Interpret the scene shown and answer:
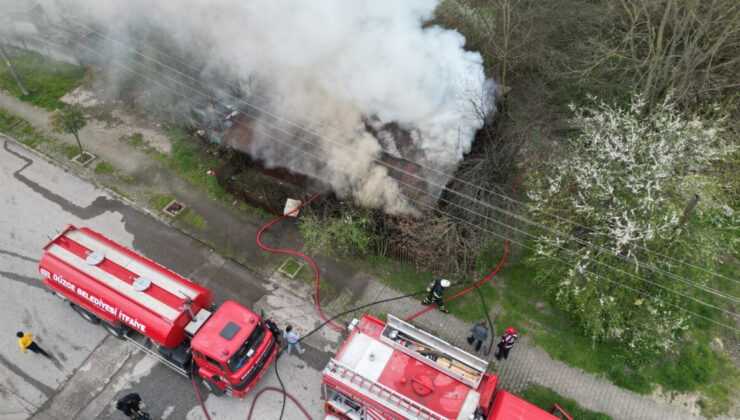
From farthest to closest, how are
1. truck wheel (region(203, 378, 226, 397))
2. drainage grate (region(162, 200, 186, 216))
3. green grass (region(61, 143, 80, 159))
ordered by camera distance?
green grass (region(61, 143, 80, 159))
drainage grate (region(162, 200, 186, 216))
truck wheel (region(203, 378, 226, 397))

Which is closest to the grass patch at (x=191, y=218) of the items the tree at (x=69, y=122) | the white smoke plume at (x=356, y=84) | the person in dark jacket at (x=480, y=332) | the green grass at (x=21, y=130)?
the white smoke plume at (x=356, y=84)

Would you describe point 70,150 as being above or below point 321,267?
below

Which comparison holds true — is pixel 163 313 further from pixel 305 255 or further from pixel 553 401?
pixel 553 401

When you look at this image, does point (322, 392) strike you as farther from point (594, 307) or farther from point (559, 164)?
point (559, 164)

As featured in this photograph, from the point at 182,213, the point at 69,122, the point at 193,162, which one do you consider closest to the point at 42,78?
the point at 69,122

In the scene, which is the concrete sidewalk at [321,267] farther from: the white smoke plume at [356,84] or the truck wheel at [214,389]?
the truck wheel at [214,389]

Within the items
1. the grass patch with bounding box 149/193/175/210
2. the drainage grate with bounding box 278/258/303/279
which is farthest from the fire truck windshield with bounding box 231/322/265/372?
the grass patch with bounding box 149/193/175/210

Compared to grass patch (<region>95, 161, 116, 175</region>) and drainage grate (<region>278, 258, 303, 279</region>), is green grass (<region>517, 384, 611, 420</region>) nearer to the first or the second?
drainage grate (<region>278, 258, 303, 279</region>)
